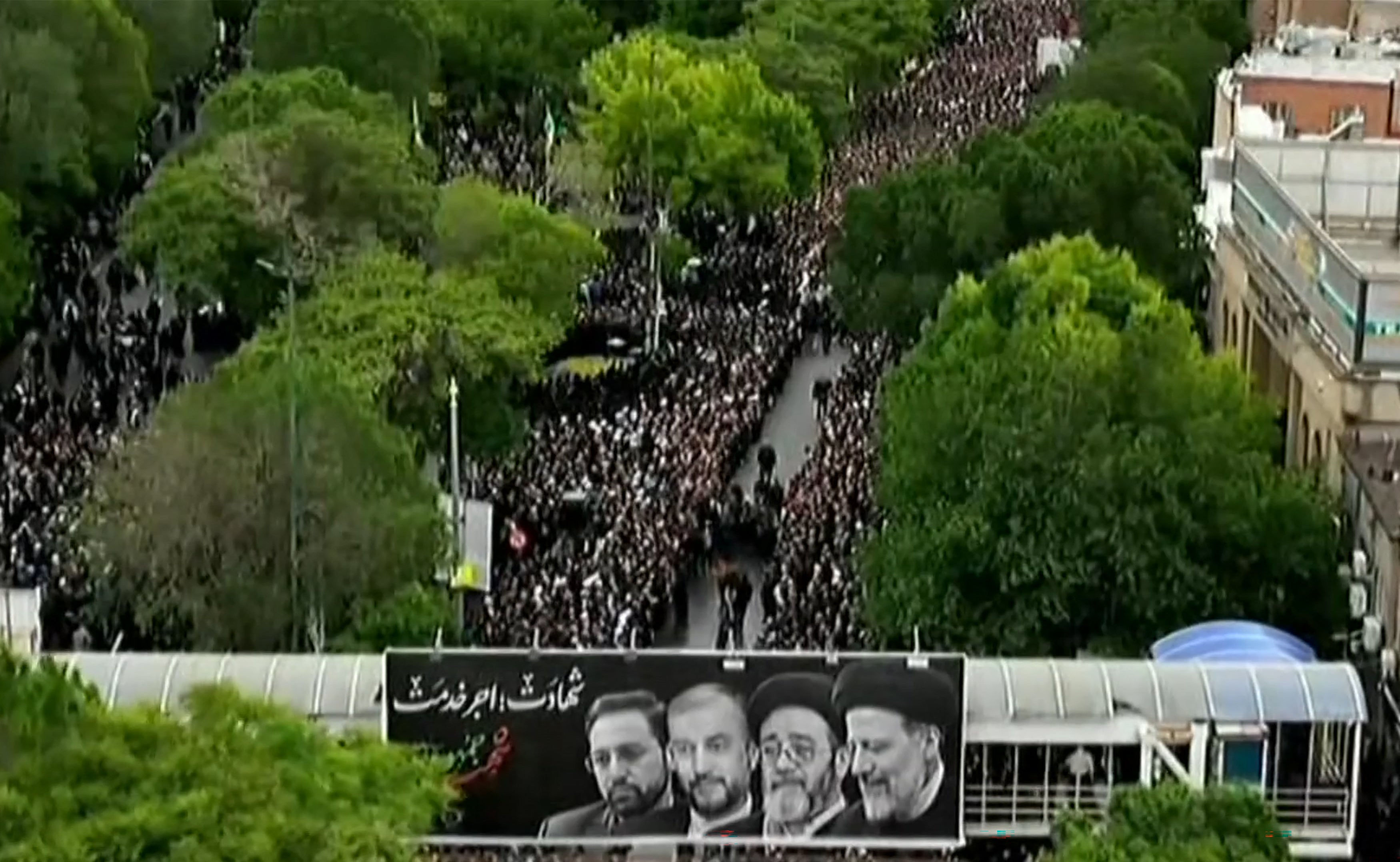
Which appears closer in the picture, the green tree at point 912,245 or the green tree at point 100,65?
the green tree at point 912,245

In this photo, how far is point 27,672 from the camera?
2577 centimetres

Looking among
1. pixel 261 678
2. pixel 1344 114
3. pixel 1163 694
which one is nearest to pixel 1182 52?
pixel 1344 114

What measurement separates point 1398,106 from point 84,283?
1165 inches

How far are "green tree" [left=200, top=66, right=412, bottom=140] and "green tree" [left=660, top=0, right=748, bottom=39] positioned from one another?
2848cm

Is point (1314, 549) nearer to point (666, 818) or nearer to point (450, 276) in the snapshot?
point (666, 818)

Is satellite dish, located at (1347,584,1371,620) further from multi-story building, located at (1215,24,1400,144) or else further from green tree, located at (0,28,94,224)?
green tree, located at (0,28,94,224)

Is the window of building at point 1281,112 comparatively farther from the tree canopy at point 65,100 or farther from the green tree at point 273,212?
the tree canopy at point 65,100

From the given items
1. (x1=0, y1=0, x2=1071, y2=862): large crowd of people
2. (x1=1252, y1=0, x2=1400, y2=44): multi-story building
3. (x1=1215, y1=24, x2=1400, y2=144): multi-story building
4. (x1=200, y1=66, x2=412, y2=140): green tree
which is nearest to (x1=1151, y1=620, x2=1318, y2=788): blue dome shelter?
(x1=0, y1=0, x2=1071, y2=862): large crowd of people

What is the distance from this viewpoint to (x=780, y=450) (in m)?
52.0

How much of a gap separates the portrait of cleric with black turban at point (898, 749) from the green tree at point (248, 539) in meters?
7.77

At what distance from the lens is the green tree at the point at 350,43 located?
70.4 metres

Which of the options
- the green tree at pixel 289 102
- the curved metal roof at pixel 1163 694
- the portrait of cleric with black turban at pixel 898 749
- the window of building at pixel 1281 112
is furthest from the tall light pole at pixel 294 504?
the window of building at pixel 1281 112

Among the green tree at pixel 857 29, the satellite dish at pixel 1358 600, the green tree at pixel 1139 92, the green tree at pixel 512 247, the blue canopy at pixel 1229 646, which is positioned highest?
the green tree at pixel 857 29

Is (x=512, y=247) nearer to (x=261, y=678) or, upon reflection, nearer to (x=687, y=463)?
(x=687, y=463)
